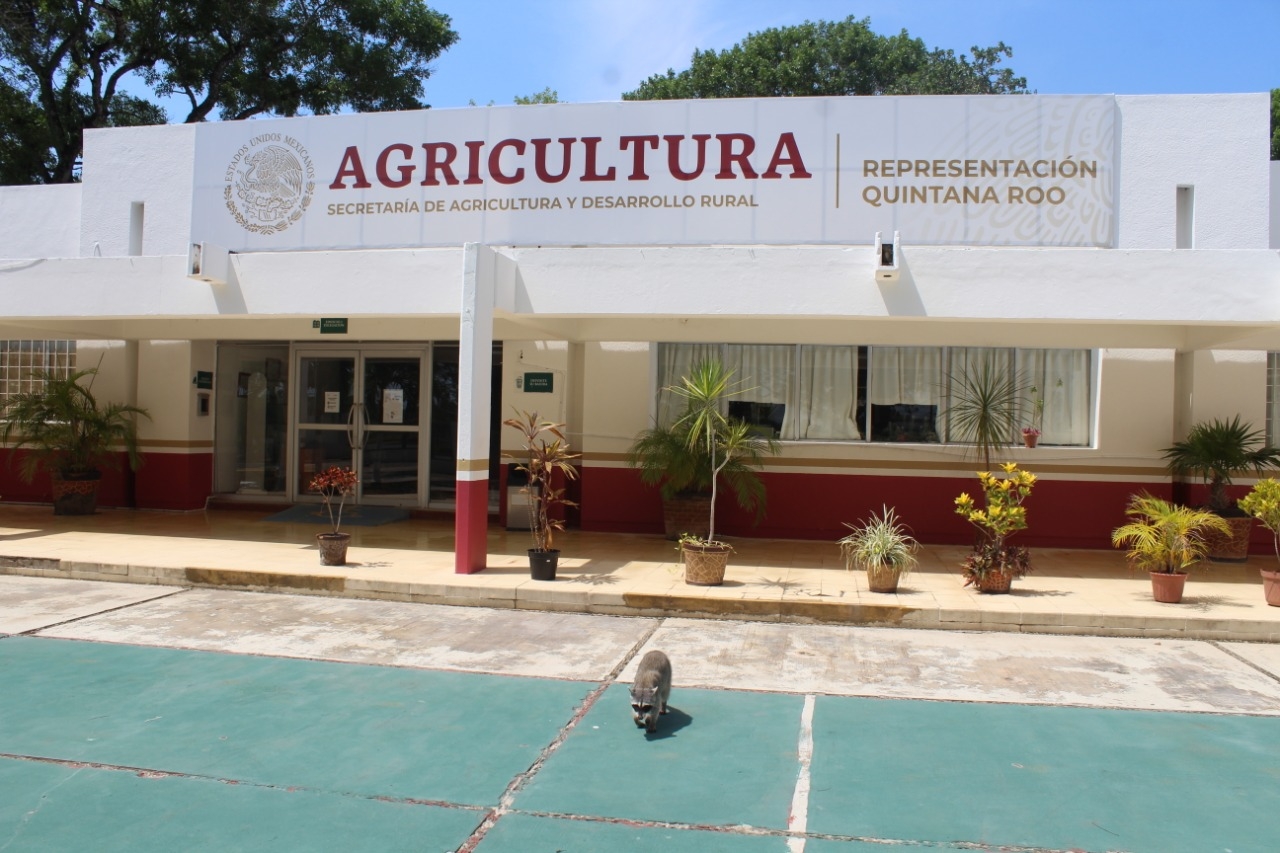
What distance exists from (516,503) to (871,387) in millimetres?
4784

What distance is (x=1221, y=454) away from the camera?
35.3ft

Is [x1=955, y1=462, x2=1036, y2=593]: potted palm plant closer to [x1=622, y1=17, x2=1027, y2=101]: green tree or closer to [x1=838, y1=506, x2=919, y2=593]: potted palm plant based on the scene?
[x1=838, y1=506, x2=919, y2=593]: potted palm plant

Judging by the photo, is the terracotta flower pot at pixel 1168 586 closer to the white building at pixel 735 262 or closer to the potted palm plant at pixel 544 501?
the white building at pixel 735 262

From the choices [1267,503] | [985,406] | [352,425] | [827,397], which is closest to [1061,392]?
[985,406]

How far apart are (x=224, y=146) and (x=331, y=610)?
7.60 meters

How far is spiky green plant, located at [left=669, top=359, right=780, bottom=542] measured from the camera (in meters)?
9.66

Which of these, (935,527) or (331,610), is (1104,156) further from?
(331,610)

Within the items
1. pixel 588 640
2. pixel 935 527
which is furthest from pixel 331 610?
pixel 935 527

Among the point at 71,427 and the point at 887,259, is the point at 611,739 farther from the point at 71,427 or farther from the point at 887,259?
the point at 71,427

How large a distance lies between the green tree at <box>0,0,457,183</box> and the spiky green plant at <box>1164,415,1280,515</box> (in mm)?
20388

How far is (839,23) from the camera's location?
32.8 m

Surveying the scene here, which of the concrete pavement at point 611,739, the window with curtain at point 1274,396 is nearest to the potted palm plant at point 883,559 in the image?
the concrete pavement at point 611,739

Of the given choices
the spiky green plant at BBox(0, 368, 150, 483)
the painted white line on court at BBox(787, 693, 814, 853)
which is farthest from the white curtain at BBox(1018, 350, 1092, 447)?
the spiky green plant at BBox(0, 368, 150, 483)

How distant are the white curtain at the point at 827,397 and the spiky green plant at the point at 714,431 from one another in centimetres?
60
